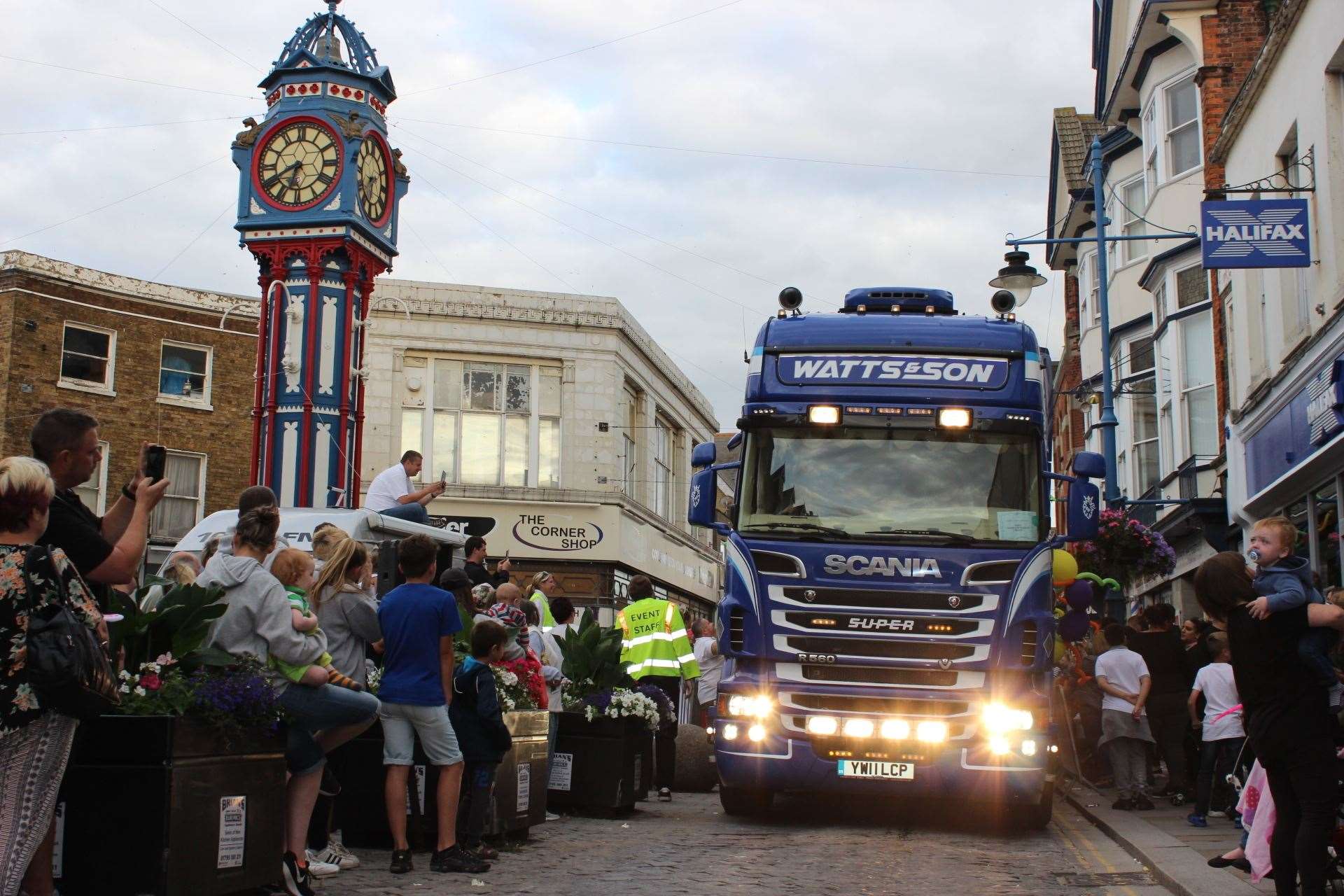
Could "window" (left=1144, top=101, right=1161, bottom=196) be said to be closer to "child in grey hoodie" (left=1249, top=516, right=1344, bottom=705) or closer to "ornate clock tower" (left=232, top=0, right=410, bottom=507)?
"ornate clock tower" (left=232, top=0, right=410, bottom=507)

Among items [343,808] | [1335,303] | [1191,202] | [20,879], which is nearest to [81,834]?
[20,879]

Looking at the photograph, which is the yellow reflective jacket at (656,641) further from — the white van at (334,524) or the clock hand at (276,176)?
the clock hand at (276,176)

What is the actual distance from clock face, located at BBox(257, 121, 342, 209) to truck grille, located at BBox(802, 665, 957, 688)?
543 inches

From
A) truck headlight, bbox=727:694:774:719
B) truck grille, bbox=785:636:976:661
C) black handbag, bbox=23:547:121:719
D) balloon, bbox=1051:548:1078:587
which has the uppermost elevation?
balloon, bbox=1051:548:1078:587

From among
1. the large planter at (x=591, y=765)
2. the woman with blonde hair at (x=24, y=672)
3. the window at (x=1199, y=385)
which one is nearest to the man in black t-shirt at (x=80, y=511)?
the woman with blonde hair at (x=24, y=672)

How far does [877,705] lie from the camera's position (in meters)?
10.9

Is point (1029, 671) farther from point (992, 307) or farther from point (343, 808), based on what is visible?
point (343, 808)

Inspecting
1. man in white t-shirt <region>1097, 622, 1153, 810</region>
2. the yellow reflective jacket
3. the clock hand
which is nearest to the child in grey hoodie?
man in white t-shirt <region>1097, 622, 1153, 810</region>

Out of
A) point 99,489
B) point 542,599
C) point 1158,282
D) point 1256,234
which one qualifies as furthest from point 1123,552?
point 99,489

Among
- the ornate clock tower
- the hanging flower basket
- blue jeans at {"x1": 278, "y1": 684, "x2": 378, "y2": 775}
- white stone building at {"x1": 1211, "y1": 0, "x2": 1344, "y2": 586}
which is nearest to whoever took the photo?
blue jeans at {"x1": 278, "y1": 684, "x2": 378, "y2": 775}

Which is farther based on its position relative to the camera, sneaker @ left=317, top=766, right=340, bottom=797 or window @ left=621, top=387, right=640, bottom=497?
window @ left=621, top=387, right=640, bottom=497

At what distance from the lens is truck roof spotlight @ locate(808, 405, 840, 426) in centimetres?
1170

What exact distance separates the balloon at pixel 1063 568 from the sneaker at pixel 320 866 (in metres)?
8.90

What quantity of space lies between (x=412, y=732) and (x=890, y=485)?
444cm
